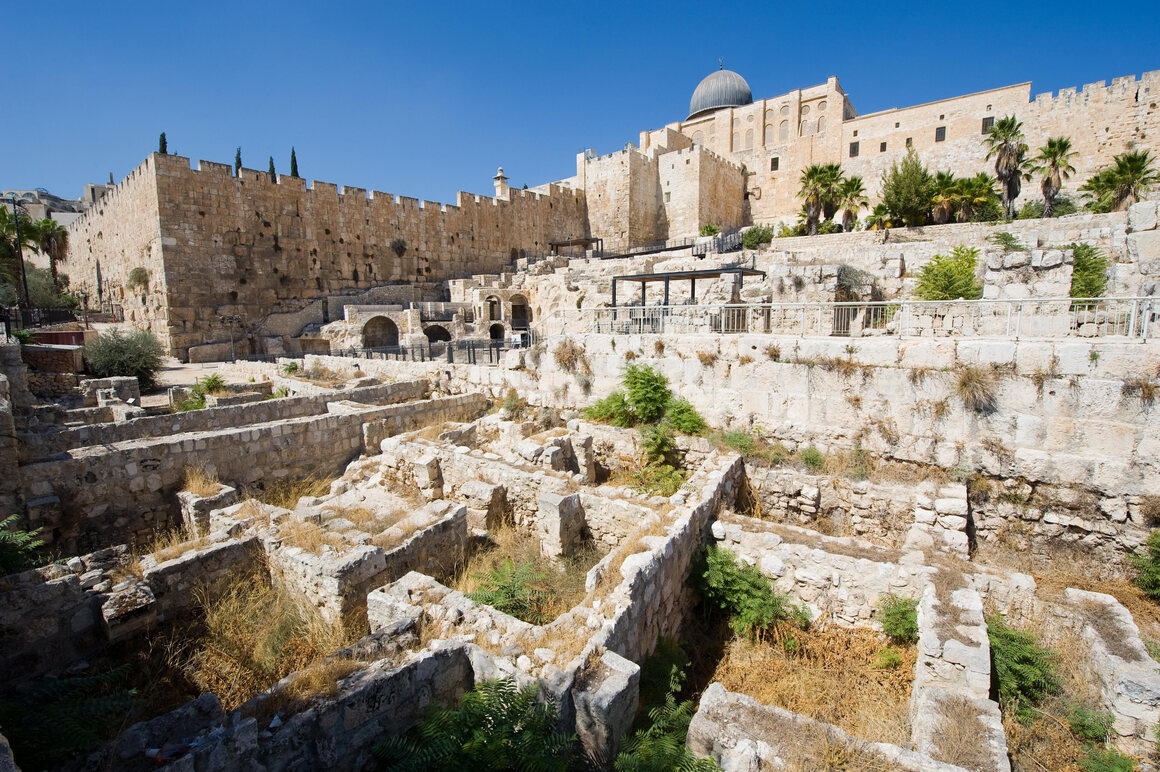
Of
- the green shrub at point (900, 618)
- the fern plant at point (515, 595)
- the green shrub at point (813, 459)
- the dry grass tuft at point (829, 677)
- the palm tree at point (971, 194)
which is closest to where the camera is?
the dry grass tuft at point (829, 677)

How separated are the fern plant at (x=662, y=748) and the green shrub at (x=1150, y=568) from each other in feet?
21.4

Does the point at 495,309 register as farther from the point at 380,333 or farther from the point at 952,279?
the point at 952,279

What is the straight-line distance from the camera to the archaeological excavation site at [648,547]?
3.81 metres

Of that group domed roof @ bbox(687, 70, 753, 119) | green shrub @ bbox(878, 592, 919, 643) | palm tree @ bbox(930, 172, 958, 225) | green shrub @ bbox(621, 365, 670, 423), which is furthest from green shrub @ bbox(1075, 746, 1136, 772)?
domed roof @ bbox(687, 70, 753, 119)

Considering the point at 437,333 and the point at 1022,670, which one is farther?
the point at 437,333

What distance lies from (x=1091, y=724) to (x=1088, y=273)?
1327 cm

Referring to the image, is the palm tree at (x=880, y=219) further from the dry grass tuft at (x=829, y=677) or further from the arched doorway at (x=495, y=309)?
→ the dry grass tuft at (x=829, y=677)

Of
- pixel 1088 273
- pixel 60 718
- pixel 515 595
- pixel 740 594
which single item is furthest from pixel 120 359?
pixel 1088 273

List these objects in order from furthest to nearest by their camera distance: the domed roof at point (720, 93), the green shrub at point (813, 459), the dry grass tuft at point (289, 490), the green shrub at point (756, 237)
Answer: the domed roof at point (720, 93), the green shrub at point (756, 237), the green shrub at point (813, 459), the dry grass tuft at point (289, 490)

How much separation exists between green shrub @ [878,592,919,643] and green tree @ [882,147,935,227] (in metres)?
24.8

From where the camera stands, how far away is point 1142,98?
2578 cm

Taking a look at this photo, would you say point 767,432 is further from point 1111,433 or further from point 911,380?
point 1111,433

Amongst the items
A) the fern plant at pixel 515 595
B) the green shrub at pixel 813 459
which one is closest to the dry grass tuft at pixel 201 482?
the fern plant at pixel 515 595

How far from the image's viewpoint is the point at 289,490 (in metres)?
9.34
